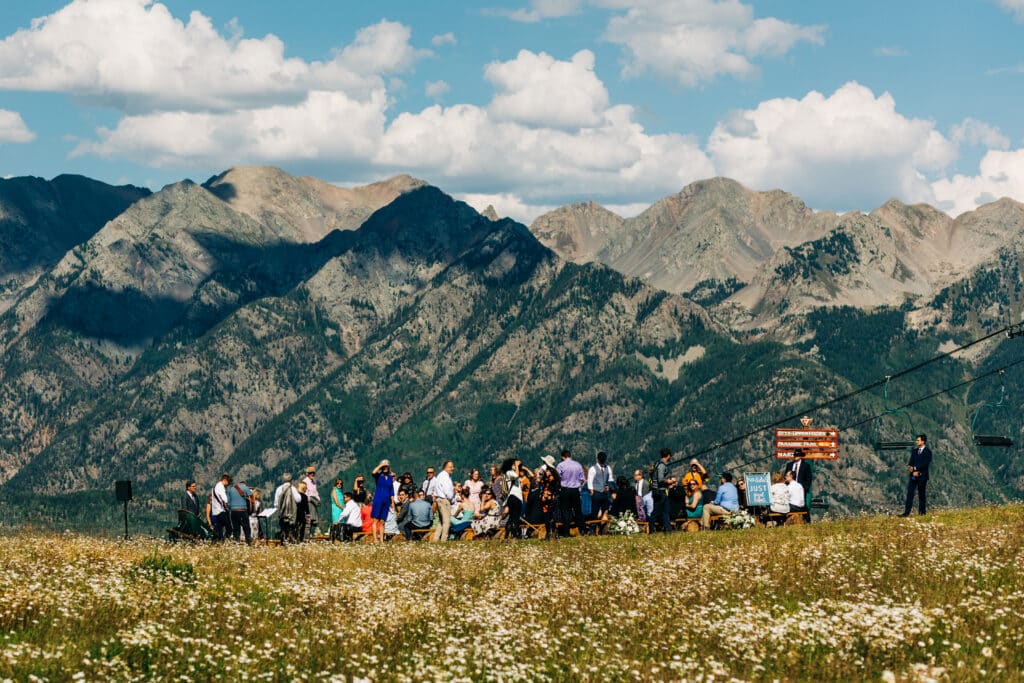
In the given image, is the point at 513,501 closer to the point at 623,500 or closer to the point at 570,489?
the point at 570,489

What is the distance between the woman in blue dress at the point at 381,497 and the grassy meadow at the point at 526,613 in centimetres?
923

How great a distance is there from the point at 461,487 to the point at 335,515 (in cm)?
385

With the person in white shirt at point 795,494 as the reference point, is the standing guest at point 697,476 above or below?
above

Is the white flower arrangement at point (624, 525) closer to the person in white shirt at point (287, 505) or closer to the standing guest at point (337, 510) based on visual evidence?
the standing guest at point (337, 510)

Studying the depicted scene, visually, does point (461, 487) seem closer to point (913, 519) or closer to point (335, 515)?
point (335, 515)

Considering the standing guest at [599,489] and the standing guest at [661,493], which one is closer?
the standing guest at [661,493]

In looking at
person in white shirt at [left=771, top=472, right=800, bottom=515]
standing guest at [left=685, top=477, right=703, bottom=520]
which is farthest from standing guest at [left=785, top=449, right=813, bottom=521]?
standing guest at [left=685, top=477, right=703, bottom=520]

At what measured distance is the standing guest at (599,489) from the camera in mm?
37281

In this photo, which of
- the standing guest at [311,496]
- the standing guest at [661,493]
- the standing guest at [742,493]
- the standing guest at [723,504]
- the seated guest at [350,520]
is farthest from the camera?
the seated guest at [350,520]

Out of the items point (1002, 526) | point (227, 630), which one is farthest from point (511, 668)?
point (1002, 526)

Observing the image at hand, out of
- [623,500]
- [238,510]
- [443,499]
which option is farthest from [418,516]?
[623,500]

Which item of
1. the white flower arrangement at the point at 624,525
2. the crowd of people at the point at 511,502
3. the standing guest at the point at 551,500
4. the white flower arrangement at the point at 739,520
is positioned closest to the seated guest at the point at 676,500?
the crowd of people at the point at 511,502

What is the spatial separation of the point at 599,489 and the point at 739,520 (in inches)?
176

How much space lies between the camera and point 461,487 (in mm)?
39219
